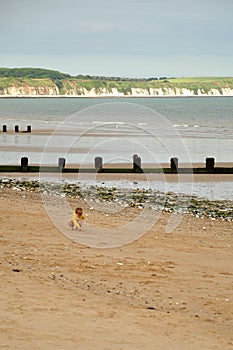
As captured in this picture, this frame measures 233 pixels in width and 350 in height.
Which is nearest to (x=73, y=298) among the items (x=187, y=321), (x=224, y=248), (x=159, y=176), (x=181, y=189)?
(x=187, y=321)

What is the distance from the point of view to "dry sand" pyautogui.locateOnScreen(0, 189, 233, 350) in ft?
26.7

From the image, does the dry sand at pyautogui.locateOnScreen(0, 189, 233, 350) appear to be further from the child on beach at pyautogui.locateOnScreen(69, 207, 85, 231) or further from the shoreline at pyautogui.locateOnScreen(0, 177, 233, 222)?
the shoreline at pyautogui.locateOnScreen(0, 177, 233, 222)

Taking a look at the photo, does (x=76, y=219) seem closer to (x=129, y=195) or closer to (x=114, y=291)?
(x=114, y=291)

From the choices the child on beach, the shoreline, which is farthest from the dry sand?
the shoreline

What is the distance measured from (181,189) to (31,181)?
16.2 ft

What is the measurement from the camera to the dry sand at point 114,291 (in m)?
8.12

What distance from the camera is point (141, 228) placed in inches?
618

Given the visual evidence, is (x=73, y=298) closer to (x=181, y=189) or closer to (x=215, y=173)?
(x=181, y=189)

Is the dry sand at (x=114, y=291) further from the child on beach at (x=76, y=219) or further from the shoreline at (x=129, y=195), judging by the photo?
the shoreline at (x=129, y=195)

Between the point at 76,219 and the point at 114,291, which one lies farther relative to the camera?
the point at 76,219

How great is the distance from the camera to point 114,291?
1016 cm

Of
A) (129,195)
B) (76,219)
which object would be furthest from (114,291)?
(129,195)

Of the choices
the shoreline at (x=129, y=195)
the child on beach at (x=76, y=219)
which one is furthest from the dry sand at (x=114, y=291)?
the shoreline at (x=129, y=195)

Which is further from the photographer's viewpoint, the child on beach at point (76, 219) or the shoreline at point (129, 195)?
the shoreline at point (129, 195)
